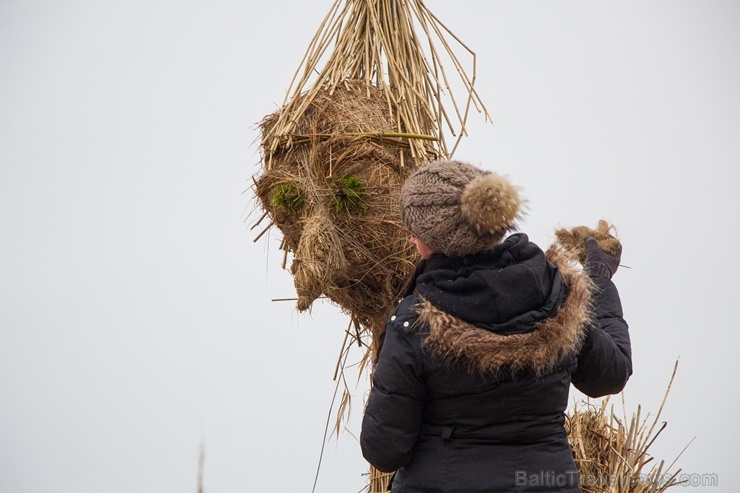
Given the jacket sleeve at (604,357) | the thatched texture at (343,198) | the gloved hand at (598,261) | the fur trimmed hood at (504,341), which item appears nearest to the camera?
the fur trimmed hood at (504,341)

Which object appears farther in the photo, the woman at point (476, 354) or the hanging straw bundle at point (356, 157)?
the hanging straw bundle at point (356, 157)

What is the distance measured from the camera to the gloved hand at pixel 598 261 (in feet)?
6.19

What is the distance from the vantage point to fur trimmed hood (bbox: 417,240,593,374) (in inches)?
58.3

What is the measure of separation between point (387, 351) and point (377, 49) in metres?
0.96

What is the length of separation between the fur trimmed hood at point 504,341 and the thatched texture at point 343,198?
1.59 ft

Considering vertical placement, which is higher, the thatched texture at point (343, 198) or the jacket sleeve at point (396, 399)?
the thatched texture at point (343, 198)

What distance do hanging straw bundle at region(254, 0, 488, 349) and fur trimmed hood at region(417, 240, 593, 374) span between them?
493mm

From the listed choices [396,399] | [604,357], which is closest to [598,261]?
[604,357]

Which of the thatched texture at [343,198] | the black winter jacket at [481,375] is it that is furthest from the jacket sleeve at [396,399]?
the thatched texture at [343,198]

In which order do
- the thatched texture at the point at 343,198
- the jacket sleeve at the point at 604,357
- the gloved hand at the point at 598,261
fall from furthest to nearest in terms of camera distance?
1. the thatched texture at the point at 343,198
2. the gloved hand at the point at 598,261
3. the jacket sleeve at the point at 604,357

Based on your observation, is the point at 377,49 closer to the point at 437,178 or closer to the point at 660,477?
the point at 437,178

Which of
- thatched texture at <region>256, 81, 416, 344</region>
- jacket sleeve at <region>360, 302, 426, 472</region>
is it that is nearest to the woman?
jacket sleeve at <region>360, 302, 426, 472</region>

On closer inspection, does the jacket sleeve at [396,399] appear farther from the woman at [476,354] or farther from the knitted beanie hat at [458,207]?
the knitted beanie hat at [458,207]

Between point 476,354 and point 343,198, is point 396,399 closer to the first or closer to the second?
point 476,354
